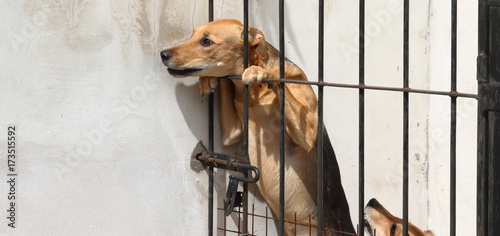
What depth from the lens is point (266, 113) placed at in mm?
4441

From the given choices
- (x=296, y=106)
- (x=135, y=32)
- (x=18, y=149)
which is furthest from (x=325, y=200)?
(x=18, y=149)

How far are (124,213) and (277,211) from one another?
2.82 ft

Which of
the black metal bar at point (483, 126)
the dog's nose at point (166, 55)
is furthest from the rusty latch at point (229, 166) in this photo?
the black metal bar at point (483, 126)

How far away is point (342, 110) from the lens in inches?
200

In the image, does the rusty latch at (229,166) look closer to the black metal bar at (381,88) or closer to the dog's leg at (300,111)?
the dog's leg at (300,111)

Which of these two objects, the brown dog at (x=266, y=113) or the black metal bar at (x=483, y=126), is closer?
the black metal bar at (x=483, y=126)

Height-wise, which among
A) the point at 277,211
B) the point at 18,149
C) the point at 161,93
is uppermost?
the point at 161,93

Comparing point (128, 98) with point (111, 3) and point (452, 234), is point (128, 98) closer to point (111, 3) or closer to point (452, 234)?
point (111, 3)

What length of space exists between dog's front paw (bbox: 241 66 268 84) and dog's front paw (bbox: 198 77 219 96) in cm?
28

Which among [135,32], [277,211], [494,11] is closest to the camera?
[494,11]

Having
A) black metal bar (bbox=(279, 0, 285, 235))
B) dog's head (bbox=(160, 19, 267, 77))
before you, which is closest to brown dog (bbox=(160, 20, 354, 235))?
dog's head (bbox=(160, 19, 267, 77))

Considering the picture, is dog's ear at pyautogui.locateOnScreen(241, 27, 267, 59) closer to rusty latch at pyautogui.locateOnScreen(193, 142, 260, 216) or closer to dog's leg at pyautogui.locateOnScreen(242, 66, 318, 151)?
dog's leg at pyautogui.locateOnScreen(242, 66, 318, 151)

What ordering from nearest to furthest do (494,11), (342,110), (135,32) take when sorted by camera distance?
(494,11), (135,32), (342,110)

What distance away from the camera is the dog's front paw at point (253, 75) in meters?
4.06
